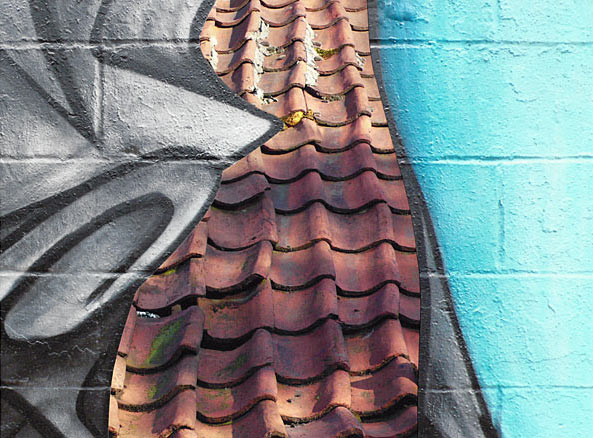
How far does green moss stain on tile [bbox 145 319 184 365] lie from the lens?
2186 millimetres

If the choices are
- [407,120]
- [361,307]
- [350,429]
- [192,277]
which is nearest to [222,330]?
[192,277]

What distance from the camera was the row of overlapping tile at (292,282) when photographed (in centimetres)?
203

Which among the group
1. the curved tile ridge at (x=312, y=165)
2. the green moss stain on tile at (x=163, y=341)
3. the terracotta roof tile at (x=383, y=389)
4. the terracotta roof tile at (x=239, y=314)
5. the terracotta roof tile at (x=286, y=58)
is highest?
the terracotta roof tile at (x=286, y=58)

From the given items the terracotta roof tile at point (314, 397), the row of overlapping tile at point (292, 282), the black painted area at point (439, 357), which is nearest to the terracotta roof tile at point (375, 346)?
the row of overlapping tile at point (292, 282)

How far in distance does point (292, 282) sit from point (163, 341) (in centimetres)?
39

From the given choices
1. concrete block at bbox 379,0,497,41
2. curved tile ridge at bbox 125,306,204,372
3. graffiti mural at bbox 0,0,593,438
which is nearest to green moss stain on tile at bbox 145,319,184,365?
curved tile ridge at bbox 125,306,204,372

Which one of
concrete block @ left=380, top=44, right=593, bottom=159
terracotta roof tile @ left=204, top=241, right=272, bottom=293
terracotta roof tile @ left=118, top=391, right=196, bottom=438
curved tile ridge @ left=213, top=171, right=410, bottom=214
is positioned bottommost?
terracotta roof tile @ left=118, top=391, right=196, bottom=438

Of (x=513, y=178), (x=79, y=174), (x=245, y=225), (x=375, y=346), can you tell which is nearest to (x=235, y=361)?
(x=375, y=346)

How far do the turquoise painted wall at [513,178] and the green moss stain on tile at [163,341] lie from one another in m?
0.94

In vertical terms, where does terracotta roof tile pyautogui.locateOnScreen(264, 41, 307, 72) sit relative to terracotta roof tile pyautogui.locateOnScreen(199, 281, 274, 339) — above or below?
above

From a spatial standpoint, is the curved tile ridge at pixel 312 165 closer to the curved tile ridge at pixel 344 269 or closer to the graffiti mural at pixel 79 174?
the curved tile ridge at pixel 344 269

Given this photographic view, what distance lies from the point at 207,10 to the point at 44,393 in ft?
2.32

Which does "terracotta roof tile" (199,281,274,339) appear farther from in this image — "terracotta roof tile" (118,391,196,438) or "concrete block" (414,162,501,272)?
"concrete block" (414,162,501,272)

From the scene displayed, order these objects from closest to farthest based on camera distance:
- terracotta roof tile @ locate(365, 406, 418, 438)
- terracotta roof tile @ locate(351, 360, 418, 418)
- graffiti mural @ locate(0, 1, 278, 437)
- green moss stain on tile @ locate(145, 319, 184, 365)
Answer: graffiti mural @ locate(0, 1, 278, 437), terracotta roof tile @ locate(365, 406, 418, 438), terracotta roof tile @ locate(351, 360, 418, 418), green moss stain on tile @ locate(145, 319, 184, 365)
